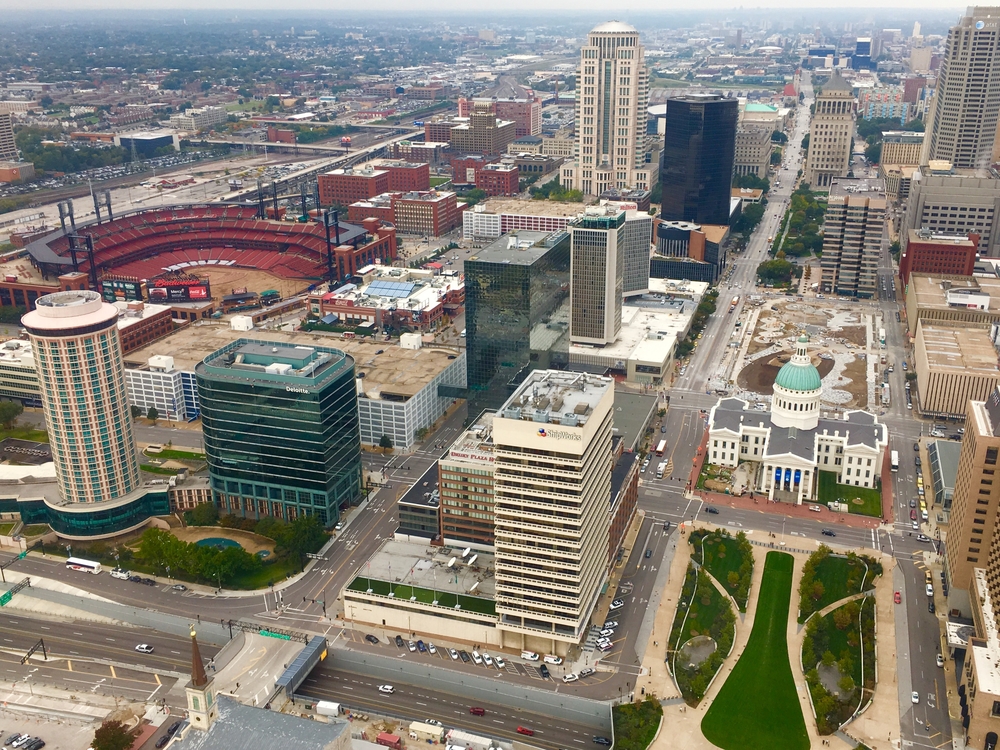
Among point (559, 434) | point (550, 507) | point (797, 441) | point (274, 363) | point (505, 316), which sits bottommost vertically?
point (797, 441)

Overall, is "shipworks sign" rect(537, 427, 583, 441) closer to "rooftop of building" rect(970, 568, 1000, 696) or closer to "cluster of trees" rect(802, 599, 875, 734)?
"cluster of trees" rect(802, 599, 875, 734)

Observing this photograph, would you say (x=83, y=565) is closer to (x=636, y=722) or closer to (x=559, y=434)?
(x=559, y=434)

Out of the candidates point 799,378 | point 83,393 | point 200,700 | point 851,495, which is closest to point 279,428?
point 83,393

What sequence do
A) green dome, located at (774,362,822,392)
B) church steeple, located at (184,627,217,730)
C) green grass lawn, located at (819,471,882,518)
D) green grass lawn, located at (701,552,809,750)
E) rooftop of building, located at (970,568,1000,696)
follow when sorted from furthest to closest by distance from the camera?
green dome, located at (774,362,822,392) → green grass lawn, located at (819,471,882,518) → green grass lawn, located at (701,552,809,750) → rooftop of building, located at (970,568,1000,696) → church steeple, located at (184,627,217,730)

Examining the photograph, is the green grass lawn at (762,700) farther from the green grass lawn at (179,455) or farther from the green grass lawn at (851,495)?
the green grass lawn at (179,455)

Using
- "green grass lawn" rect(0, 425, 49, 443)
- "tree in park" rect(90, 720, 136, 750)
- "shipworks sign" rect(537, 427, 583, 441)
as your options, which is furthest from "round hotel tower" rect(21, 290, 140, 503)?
"shipworks sign" rect(537, 427, 583, 441)

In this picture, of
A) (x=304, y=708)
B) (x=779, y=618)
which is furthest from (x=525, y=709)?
(x=779, y=618)
